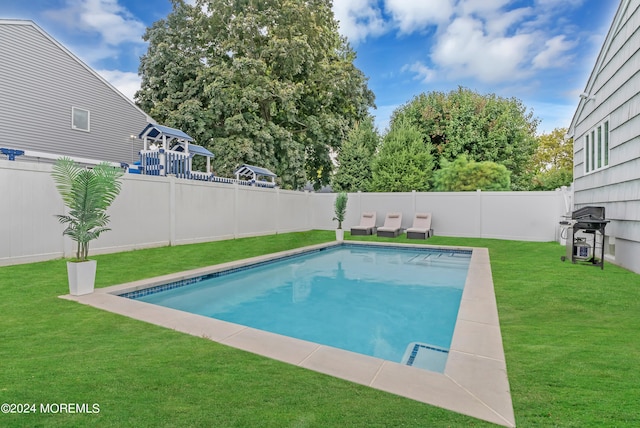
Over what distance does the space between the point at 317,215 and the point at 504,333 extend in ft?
45.2

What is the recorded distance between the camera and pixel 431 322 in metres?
4.75

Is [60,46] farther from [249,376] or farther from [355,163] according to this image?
[249,376]

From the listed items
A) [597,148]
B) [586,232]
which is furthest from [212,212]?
[597,148]

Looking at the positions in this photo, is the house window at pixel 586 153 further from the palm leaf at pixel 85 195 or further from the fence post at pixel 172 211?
the fence post at pixel 172 211

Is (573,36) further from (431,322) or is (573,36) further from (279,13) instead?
(431,322)

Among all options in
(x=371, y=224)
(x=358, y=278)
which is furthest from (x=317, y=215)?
(x=358, y=278)

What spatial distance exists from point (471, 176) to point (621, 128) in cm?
1165

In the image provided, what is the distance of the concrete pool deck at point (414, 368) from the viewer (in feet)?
7.25

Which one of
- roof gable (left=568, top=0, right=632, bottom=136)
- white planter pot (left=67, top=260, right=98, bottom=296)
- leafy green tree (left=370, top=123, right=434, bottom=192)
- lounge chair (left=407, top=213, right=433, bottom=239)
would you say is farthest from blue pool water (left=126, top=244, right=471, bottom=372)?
leafy green tree (left=370, top=123, right=434, bottom=192)

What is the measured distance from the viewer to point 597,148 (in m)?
8.16

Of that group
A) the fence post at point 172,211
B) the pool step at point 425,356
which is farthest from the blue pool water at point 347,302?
the fence post at point 172,211

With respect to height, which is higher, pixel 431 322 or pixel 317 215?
pixel 317 215

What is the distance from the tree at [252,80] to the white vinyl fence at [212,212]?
190 inches

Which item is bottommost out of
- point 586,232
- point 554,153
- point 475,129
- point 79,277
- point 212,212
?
point 79,277
